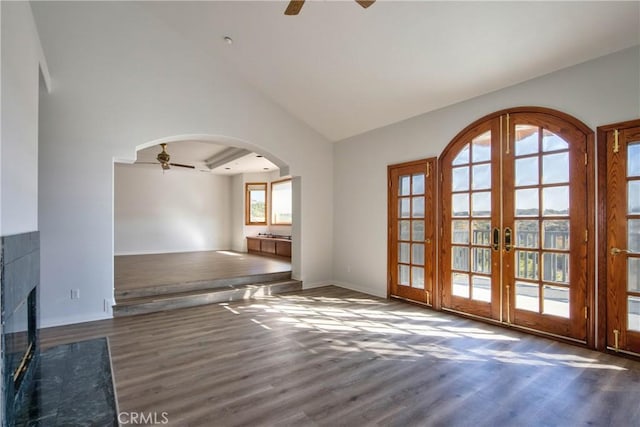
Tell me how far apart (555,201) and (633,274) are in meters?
0.97

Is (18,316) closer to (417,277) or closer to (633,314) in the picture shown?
(417,277)

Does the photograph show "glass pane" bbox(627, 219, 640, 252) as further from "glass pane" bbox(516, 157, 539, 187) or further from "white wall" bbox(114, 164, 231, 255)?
"white wall" bbox(114, 164, 231, 255)

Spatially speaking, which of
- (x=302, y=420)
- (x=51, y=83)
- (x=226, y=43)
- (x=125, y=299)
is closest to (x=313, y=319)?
(x=302, y=420)

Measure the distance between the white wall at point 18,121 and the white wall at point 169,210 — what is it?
307 inches

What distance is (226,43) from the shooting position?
4.77 metres

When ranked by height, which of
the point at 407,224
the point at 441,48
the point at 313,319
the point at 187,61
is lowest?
the point at 313,319

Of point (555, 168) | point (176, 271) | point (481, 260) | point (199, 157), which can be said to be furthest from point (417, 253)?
point (199, 157)

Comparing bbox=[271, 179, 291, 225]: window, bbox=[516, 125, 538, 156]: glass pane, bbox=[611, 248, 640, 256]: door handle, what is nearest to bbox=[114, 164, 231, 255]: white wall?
bbox=[271, 179, 291, 225]: window

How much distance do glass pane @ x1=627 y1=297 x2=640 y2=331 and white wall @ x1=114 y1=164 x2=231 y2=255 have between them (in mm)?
10823

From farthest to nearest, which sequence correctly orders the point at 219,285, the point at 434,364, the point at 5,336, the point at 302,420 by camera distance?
the point at 219,285
the point at 434,364
the point at 302,420
the point at 5,336

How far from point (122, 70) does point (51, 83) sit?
852mm

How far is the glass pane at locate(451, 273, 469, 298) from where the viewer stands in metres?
4.39

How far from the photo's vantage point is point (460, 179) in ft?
14.7

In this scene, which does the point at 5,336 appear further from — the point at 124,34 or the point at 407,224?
the point at 407,224
